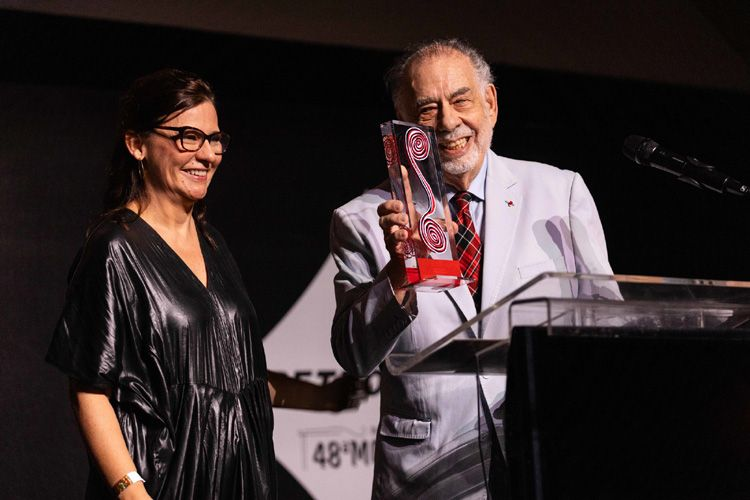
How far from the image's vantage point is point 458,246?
2.07 m

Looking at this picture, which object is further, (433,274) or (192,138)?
(192,138)

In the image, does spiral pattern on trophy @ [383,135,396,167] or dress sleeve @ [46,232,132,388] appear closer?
spiral pattern on trophy @ [383,135,396,167]

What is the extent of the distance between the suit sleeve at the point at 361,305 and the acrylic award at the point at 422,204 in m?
0.14

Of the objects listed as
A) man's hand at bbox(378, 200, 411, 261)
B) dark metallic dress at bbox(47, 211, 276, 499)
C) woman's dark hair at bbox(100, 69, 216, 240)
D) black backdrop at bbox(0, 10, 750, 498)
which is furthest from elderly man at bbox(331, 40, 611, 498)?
black backdrop at bbox(0, 10, 750, 498)

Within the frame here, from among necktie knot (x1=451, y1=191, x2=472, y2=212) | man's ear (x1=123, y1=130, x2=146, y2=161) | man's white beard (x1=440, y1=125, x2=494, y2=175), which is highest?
man's ear (x1=123, y1=130, x2=146, y2=161)

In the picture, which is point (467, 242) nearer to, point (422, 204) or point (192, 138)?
point (422, 204)

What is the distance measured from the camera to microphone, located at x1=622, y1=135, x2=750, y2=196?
1497 millimetres

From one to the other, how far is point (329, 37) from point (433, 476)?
225cm

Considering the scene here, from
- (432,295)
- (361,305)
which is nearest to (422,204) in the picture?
(361,305)

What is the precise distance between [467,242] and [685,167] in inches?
25.3

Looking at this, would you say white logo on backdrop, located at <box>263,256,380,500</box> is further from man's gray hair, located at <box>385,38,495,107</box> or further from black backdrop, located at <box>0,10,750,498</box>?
man's gray hair, located at <box>385,38,495,107</box>

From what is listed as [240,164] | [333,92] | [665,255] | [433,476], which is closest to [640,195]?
[665,255]

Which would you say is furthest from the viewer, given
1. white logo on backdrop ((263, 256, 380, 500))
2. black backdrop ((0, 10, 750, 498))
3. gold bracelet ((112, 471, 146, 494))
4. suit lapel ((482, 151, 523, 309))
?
white logo on backdrop ((263, 256, 380, 500))

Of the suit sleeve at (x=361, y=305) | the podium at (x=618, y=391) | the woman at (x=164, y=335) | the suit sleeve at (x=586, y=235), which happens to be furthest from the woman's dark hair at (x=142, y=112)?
the podium at (x=618, y=391)
